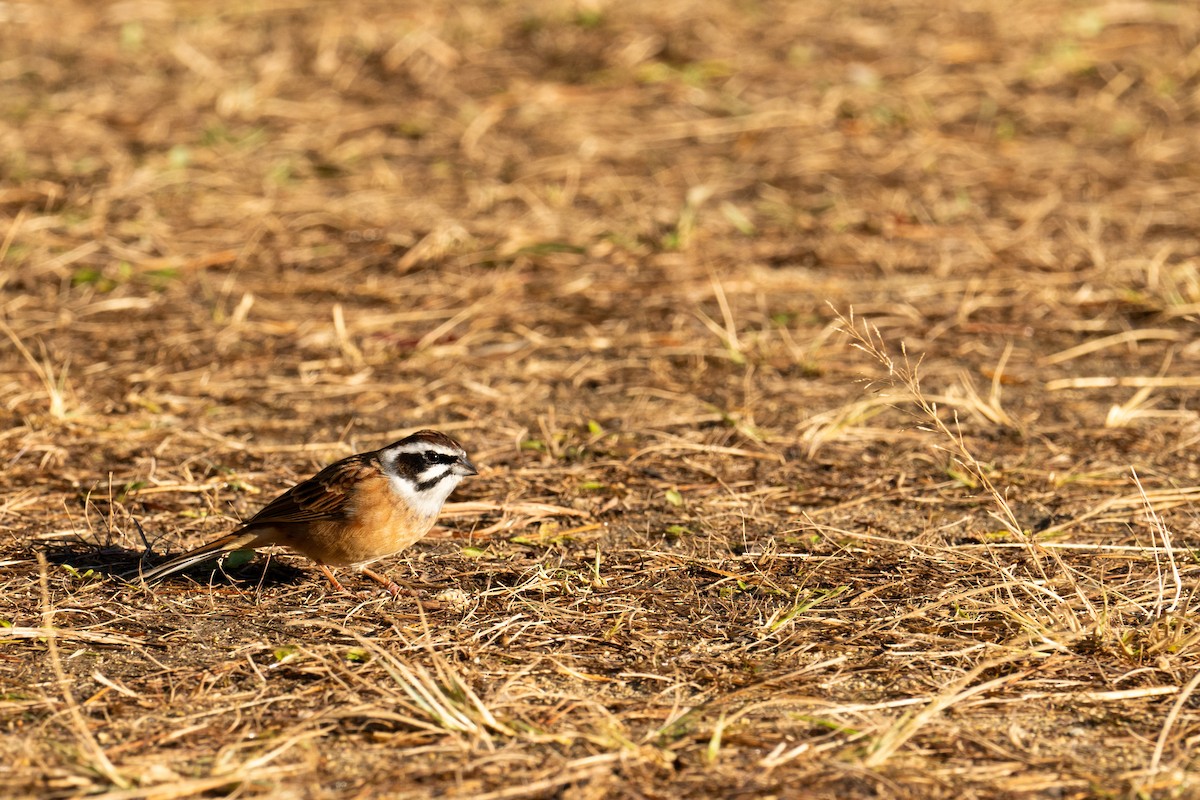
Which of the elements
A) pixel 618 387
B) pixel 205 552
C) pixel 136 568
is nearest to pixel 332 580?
pixel 205 552

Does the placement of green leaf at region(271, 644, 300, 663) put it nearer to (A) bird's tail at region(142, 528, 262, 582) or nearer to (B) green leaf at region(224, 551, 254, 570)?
(A) bird's tail at region(142, 528, 262, 582)

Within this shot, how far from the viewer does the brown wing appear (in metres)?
5.48

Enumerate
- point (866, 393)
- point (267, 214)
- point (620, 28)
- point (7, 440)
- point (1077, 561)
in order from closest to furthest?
point (1077, 561) < point (7, 440) < point (866, 393) < point (267, 214) < point (620, 28)

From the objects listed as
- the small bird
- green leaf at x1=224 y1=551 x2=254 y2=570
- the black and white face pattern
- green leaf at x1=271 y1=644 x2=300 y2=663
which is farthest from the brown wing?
green leaf at x1=271 y1=644 x2=300 y2=663

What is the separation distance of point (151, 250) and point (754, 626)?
239 inches

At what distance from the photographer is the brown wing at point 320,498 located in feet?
18.0

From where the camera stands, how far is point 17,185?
10508 millimetres

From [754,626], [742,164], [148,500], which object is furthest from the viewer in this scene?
[742,164]

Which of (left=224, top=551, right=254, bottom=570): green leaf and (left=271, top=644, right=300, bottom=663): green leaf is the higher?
(left=271, top=644, right=300, bottom=663): green leaf

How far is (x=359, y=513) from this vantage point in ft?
17.9

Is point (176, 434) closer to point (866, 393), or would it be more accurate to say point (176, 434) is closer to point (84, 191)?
point (866, 393)

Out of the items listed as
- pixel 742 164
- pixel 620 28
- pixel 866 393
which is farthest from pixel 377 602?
pixel 620 28

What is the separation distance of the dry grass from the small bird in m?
0.17

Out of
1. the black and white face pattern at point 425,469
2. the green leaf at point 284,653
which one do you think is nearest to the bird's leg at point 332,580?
the black and white face pattern at point 425,469
